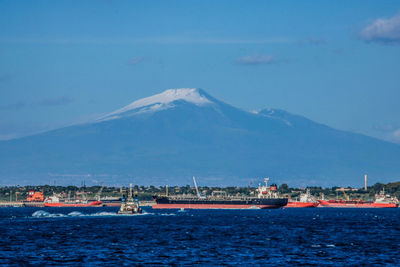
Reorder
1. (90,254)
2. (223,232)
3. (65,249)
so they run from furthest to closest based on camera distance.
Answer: (223,232)
(65,249)
(90,254)

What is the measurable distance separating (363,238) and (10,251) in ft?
164

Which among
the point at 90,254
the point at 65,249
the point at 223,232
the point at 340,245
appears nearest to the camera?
the point at 90,254

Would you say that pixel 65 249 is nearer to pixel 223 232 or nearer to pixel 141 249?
pixel 141 249

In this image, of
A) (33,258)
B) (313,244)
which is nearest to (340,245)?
(313,244)

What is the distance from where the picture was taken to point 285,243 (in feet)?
343

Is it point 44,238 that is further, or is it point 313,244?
point 44,238

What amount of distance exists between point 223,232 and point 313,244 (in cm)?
2772

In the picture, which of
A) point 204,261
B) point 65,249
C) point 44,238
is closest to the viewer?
point 204,261

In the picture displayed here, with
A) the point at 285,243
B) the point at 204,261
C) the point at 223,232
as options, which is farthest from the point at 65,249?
the point at 223,232

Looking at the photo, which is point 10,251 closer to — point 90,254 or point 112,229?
point 90,254

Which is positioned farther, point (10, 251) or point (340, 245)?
point (340, 245)

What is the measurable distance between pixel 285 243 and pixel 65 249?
93.8 feet

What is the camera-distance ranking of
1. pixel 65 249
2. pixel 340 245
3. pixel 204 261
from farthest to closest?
pixel 340 245, pixel 65 249, pixel 204 261

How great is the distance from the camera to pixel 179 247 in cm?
9738
